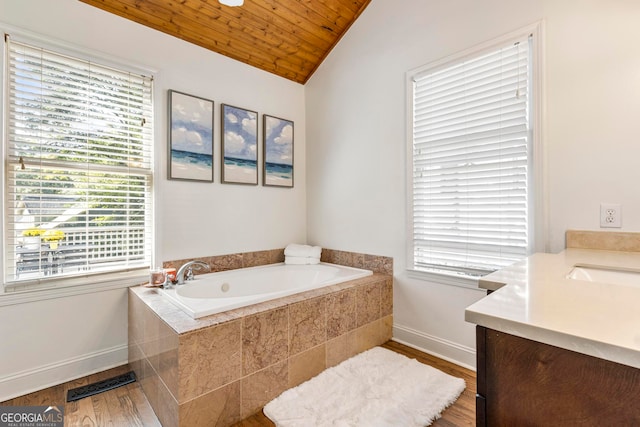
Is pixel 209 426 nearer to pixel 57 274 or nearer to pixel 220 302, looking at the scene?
pixel 220 302

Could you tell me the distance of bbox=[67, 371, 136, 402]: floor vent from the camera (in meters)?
1.85

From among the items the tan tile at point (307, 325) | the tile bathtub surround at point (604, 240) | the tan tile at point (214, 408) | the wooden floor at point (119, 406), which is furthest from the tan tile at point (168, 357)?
the tile bathtub surround at point (604, 240)

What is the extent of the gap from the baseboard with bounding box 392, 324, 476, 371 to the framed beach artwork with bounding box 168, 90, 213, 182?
2.12 m

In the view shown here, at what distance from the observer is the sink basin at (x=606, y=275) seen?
1.17m

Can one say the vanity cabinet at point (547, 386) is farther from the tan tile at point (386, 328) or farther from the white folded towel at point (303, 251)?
the white folded towel at point (303, 251)

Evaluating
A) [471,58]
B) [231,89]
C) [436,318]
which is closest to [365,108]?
[471,58]

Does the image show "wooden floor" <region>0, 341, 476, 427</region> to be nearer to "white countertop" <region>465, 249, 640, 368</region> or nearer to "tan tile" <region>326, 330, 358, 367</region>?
"tan tile" <region>326, 330, 358, 367</region>

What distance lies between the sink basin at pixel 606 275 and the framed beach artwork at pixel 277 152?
250 cm

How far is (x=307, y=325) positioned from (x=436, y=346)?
1088 millimetres

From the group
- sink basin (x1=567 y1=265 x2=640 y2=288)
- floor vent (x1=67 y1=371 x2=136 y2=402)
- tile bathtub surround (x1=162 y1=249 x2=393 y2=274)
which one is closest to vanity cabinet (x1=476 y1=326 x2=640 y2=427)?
sink basin (x1=567 y1=265 x2=640 y2=288)

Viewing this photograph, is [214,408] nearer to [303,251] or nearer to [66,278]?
[66,278]

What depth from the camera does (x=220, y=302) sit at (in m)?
1.78

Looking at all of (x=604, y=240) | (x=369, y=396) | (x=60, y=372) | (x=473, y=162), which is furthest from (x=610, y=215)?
(x=60, y=372)

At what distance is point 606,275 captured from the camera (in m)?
1.21
